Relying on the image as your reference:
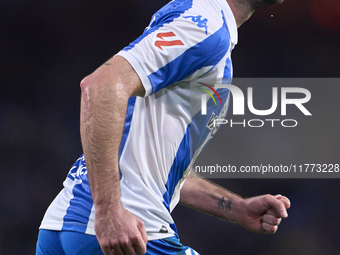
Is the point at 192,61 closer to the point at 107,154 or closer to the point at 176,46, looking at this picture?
the point at 176,46

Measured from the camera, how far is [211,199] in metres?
1.60

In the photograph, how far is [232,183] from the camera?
3.76 metres

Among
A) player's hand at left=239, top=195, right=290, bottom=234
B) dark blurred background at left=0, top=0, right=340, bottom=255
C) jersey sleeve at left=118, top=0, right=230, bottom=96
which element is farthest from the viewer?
dark blurred background at left=0, top=0, right=340, bottom=255

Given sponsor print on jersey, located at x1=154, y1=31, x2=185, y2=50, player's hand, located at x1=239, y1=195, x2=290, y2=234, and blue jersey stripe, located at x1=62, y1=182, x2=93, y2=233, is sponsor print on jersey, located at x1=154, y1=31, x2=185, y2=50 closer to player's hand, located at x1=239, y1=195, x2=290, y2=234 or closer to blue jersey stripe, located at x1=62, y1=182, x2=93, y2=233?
blue jersey stripe, located at x1=62, y1=182, x2=93, y2=233

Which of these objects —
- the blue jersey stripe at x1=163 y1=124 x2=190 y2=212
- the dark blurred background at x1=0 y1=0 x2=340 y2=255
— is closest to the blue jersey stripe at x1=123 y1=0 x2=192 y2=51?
the blue jersey stripe at x1=163 y1=124 x2=190 y2=212

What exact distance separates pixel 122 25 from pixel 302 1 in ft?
4.52

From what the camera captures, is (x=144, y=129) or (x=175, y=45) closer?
(x=175, y=45)

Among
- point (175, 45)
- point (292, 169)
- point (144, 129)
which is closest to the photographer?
point (175, 45)

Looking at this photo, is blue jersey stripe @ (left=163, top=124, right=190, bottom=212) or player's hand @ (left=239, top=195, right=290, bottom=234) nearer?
blue jersey stripe @ (left=163, top=124, right=190, bottom=212)

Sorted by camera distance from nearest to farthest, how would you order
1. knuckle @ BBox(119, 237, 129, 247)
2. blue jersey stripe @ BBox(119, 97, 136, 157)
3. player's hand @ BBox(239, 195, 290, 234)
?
knuckle @ BBox(119, 237, 129, 247), blue jersey stripe @ BBox(119, 97, 136, 157), player's hand @ BBox(239, 195, 290, 234)

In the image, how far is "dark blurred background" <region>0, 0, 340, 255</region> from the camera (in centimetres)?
353

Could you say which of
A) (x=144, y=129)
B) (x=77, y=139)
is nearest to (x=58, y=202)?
(x=144, y=129)

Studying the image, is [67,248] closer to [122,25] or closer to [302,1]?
[122,25]

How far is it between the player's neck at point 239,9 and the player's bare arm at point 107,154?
0.55 meters
